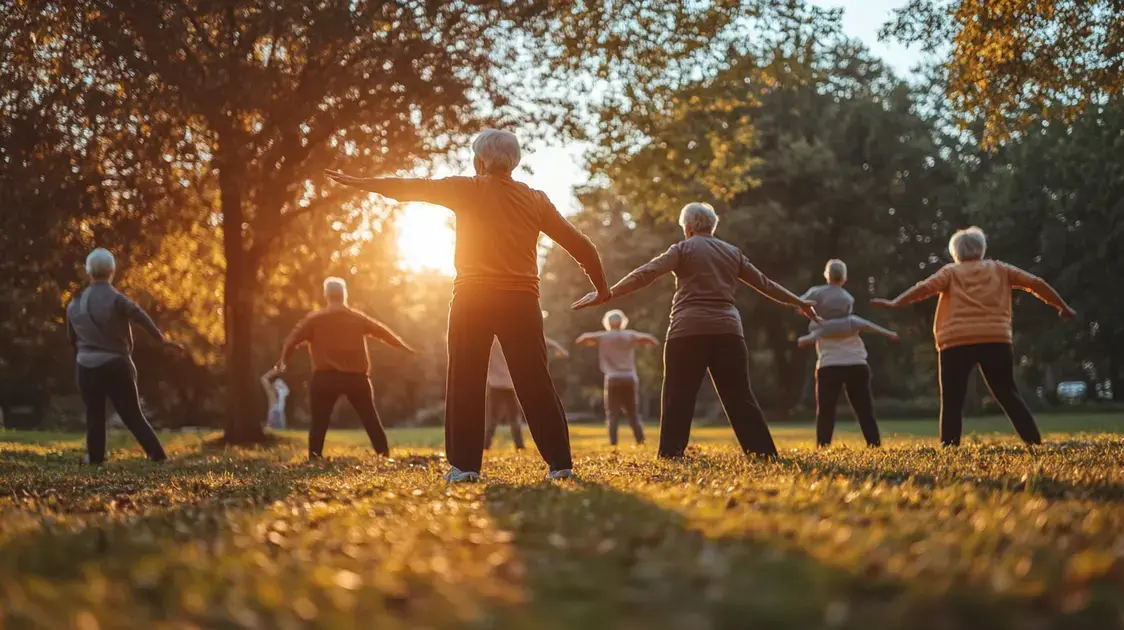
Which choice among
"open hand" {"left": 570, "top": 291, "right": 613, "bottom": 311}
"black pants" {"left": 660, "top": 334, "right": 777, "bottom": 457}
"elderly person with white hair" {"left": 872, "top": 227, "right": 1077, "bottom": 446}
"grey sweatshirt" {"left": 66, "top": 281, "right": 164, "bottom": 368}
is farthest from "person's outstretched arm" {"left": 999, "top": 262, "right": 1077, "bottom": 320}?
"grey sweatshirt" {"left": 66, "top": 281, "right": 164, "bottom": 368}

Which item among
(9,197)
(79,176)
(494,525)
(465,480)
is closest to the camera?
(494,525)

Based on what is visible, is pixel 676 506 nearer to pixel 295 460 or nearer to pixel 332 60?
pixel 295 460

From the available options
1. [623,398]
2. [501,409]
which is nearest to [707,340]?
[501,409]

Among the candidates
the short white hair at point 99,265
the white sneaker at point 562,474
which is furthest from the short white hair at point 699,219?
the short white hair at point 99,265

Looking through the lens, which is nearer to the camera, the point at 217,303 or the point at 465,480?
the point at 465,480

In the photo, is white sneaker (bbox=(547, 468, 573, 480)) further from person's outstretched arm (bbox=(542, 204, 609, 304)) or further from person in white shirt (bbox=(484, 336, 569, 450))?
person in white shirt (bbox=(484, 336, 569, 450))

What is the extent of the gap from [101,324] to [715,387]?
688cm

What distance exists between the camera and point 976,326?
10867 millimetres

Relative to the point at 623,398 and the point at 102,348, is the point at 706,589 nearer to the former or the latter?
the point at 102,348

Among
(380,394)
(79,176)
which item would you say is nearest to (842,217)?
(79,176)

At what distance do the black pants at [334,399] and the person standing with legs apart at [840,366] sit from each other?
5.37 m

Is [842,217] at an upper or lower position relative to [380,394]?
upper

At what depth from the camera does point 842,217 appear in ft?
125

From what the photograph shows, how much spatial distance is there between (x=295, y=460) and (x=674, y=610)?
10542 mm
